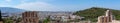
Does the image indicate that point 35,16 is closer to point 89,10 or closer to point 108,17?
point 108,17

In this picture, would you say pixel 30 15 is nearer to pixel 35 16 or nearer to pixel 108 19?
pixel 35 16

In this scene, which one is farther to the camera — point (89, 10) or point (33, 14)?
point (89, 10)

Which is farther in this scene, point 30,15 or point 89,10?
point 89,10

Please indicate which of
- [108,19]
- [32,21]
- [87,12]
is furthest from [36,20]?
[87,12]

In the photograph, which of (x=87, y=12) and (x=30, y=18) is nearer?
(x=30, y=18)

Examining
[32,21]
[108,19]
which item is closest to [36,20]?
[32,21]

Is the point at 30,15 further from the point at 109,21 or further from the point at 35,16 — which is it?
the point at 109,21

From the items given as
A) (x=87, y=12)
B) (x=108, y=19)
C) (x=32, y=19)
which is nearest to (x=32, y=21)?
(x=32, y=19)
